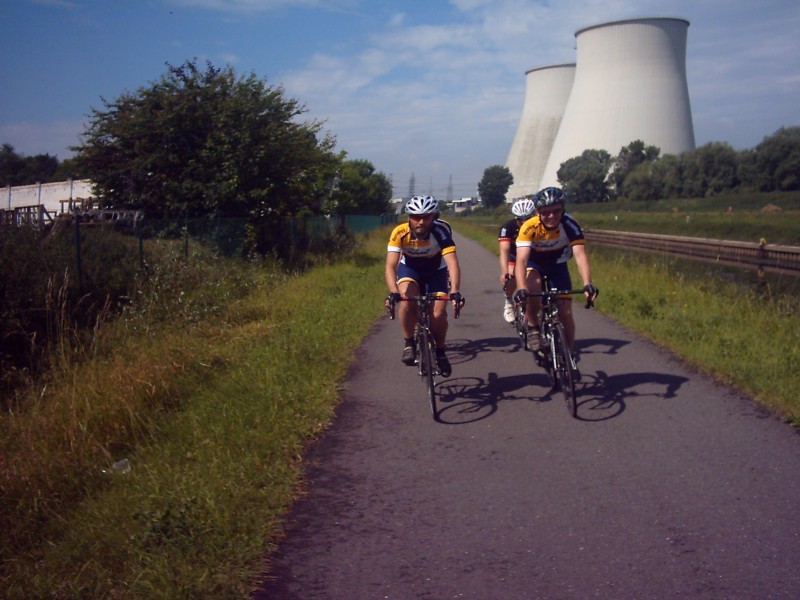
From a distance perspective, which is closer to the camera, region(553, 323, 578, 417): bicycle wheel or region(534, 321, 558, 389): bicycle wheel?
region(553, 323, 578, 417): bicycle wheel

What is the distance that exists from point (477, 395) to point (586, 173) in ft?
171

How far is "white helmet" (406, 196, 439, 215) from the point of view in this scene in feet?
21.7

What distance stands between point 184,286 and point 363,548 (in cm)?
966

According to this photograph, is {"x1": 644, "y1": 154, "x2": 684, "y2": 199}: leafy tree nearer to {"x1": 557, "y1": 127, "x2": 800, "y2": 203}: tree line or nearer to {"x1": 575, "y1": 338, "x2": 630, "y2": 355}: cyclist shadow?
{"x1": 557, "y1": 127, "x2": 800, "y2": 203}: tree line

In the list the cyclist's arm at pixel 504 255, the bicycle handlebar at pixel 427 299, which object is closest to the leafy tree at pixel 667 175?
the cyclist's arm at pixel 504 255

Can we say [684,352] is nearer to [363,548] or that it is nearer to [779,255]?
[363,548]

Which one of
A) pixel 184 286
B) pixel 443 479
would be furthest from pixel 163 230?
pixel 443 479

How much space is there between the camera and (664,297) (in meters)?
13.3

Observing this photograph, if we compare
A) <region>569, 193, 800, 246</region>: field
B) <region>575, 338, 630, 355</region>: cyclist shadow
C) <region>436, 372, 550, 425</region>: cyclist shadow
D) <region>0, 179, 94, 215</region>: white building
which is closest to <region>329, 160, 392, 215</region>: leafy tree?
<region>0, 179, 94, 215</region>: white building

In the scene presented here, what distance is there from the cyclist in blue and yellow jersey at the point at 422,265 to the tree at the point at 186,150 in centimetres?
1115

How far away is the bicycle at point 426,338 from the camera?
6363 mm

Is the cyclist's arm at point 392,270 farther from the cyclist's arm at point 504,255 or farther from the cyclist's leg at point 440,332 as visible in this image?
the cyclist's arm at point 504,255

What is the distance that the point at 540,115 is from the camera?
209 feet

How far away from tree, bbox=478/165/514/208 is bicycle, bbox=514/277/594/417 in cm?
8949
